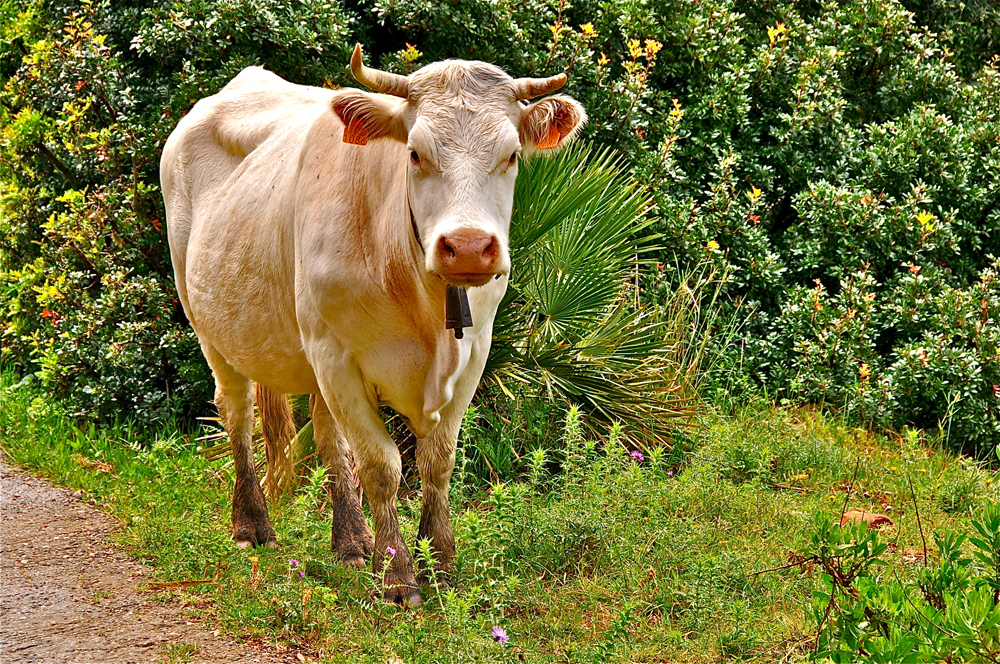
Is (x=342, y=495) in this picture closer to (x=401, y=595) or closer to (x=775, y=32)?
(x=401, y=595)

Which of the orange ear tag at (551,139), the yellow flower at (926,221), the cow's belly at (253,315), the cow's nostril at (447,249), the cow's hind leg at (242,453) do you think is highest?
the orange ear tag at (551,139)

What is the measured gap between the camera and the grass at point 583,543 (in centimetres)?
391

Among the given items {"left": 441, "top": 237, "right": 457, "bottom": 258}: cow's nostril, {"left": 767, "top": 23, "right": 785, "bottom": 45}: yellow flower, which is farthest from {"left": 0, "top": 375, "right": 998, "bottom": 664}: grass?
{"left": 767, "top": 23, "right": 785, "bottom": 45}: yellow flower

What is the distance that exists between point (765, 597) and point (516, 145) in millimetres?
2135

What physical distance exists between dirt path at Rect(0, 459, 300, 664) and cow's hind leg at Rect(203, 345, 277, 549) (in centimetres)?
57

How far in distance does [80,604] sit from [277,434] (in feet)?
4.58

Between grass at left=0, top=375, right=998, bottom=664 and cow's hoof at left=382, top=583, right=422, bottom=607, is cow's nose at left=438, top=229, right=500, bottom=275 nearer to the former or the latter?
grass at left=0, top=375, right=998, bottom=664

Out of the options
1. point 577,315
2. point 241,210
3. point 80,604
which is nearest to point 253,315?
point 241,210

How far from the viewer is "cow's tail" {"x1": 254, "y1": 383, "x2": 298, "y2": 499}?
217 inches

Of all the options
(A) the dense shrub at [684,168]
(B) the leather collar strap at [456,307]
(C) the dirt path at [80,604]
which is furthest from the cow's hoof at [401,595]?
(A) the dense shrub at [684,168]

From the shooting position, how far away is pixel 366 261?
410 centimetres

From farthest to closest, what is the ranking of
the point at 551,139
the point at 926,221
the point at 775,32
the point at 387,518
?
the point at 775,32, the point at 926,221, the point at 387,518, the point at 551,139

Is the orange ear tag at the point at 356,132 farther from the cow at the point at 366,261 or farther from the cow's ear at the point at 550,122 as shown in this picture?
the cow's ear at the point at 550,122

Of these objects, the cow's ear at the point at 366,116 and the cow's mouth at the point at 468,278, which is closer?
the cow's mouth at the point at 468,278
